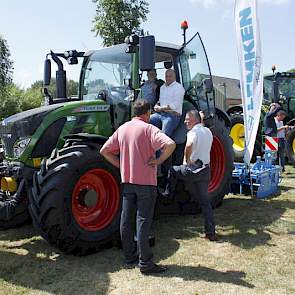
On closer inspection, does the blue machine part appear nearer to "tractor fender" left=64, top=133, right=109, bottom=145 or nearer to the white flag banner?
the white flag banner

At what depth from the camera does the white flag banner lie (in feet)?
21.7

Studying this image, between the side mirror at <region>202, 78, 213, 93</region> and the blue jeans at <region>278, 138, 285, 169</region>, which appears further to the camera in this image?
the blue jeans at <region>278, 138, 285, 169</region>

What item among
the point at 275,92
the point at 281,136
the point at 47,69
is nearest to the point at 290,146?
the point at 281,136

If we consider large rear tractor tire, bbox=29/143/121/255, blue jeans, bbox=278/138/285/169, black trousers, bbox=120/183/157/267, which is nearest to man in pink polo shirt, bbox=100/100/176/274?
black trousers, bbox=120/183/157/267

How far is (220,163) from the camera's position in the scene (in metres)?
6.69

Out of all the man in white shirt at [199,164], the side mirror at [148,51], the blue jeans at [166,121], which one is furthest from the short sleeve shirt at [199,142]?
the side mirror at [148,51]

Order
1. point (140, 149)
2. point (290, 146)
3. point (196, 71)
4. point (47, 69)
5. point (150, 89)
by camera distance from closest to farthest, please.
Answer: point (140, 149)
point (150, 89)
point (196, 71)
point (47, 69)
point (290, 146)

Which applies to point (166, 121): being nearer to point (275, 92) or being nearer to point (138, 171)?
point (138, 171)

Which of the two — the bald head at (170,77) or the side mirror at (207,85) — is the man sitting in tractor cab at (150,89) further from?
the side mirror at (207,85)

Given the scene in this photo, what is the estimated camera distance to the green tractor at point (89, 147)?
4.42m

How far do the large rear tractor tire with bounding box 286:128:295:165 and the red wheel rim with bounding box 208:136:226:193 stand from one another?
5120 millimetres

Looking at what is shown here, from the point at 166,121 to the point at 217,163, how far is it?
1.58 meters

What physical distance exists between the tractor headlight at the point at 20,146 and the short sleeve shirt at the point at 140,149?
139cm

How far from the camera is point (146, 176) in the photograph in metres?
4.13
